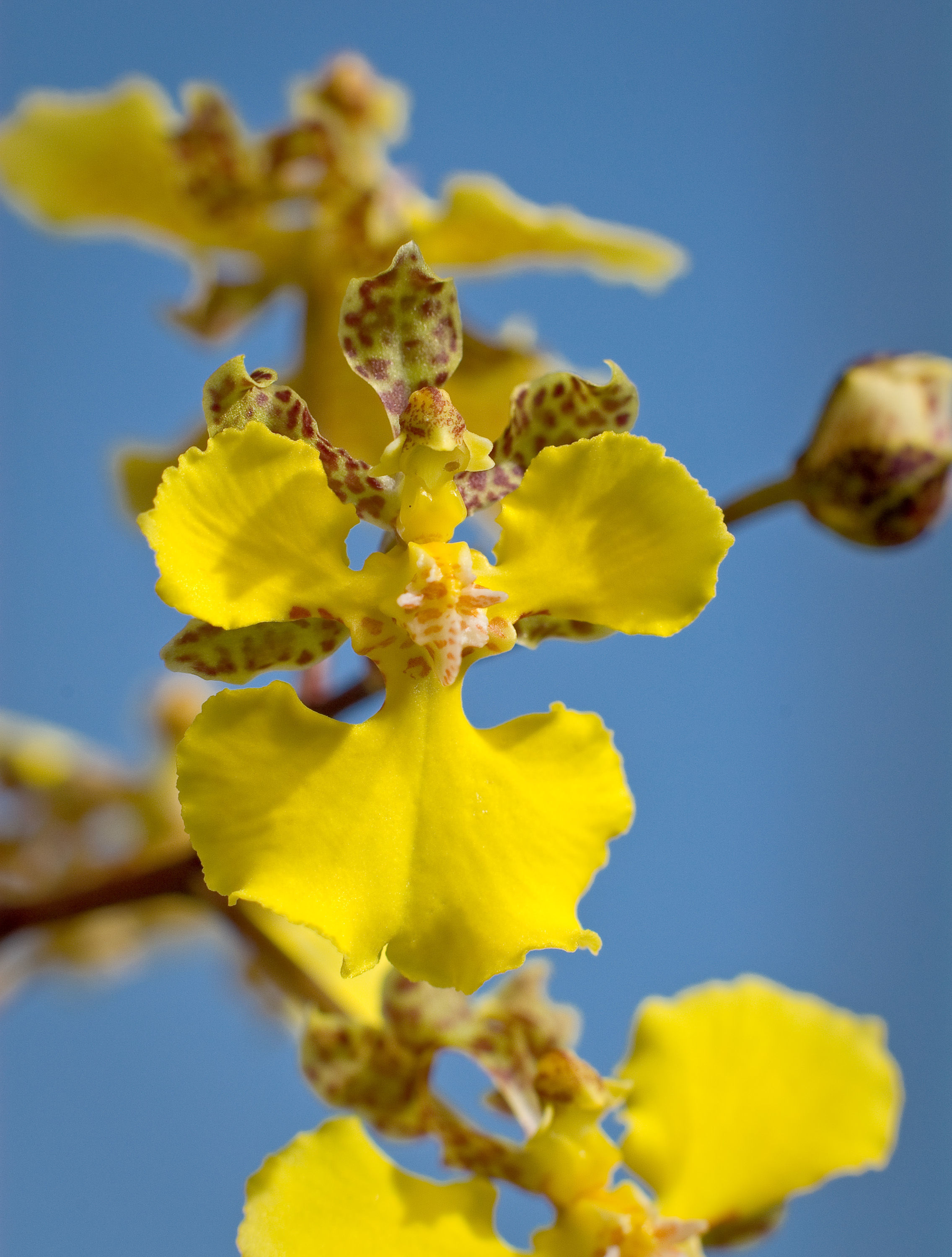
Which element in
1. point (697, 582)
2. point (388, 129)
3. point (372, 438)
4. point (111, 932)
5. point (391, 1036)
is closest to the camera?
point (697, 582)

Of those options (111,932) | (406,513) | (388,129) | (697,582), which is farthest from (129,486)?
(697,582)

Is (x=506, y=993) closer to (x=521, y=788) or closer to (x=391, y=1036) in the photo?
(x=391, y=1036)

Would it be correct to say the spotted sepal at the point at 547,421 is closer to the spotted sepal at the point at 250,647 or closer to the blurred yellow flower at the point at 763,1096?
the spotted sepal at the point at 250,647

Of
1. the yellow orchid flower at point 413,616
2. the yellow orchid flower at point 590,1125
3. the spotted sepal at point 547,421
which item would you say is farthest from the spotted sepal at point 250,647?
the yellow orchid flower at point 590,1125

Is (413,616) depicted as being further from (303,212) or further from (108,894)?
(303,212)

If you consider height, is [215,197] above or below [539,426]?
above

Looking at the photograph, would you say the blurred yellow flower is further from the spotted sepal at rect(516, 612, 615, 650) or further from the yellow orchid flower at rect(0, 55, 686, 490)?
the yellow orchid flower at rect(0, 55, 686, 490)

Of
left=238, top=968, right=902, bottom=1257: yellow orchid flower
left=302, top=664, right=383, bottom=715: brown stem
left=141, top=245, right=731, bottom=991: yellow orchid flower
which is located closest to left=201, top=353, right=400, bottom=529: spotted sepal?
Result: left=141, top=245, right=731, bottom=991: yellow orchid flower
